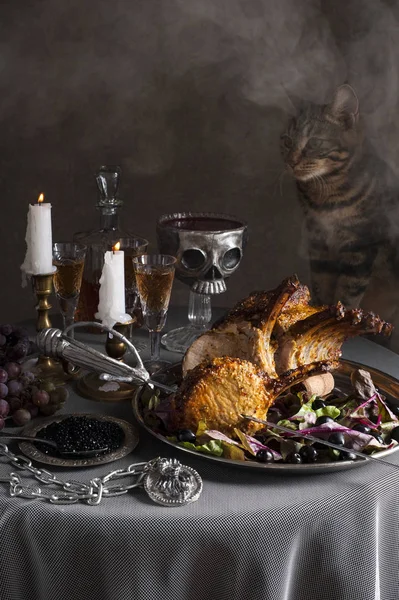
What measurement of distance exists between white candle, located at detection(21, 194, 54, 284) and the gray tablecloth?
70 cm

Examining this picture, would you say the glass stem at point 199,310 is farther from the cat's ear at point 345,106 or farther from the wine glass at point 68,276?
the cat's ear at point 345,106

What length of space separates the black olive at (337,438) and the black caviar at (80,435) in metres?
0.46

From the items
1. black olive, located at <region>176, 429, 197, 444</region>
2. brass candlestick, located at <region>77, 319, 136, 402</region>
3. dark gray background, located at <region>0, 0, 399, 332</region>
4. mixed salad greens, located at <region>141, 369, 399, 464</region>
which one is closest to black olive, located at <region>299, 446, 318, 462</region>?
mixed salad greens, located at <region>141, 369, 399, 464</region>

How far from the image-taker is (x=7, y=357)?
7.14ft

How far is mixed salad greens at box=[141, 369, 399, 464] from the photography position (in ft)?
5.44

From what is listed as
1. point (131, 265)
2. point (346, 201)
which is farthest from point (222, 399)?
point (346, 201)

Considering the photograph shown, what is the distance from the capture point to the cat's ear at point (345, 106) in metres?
3.24

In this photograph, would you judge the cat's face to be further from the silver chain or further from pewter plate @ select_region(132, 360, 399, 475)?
the silver chain

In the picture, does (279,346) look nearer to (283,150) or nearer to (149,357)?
(149,357)

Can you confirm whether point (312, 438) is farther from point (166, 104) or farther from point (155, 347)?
point (166, 104)

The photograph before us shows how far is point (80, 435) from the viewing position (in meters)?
1.71

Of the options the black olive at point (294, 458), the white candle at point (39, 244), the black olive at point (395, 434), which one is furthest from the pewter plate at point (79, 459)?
the black olive at point (395, 434)

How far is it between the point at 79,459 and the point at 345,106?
7.00 feet

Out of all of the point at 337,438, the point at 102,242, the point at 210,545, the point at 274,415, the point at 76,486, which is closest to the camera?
the point at 210,545
